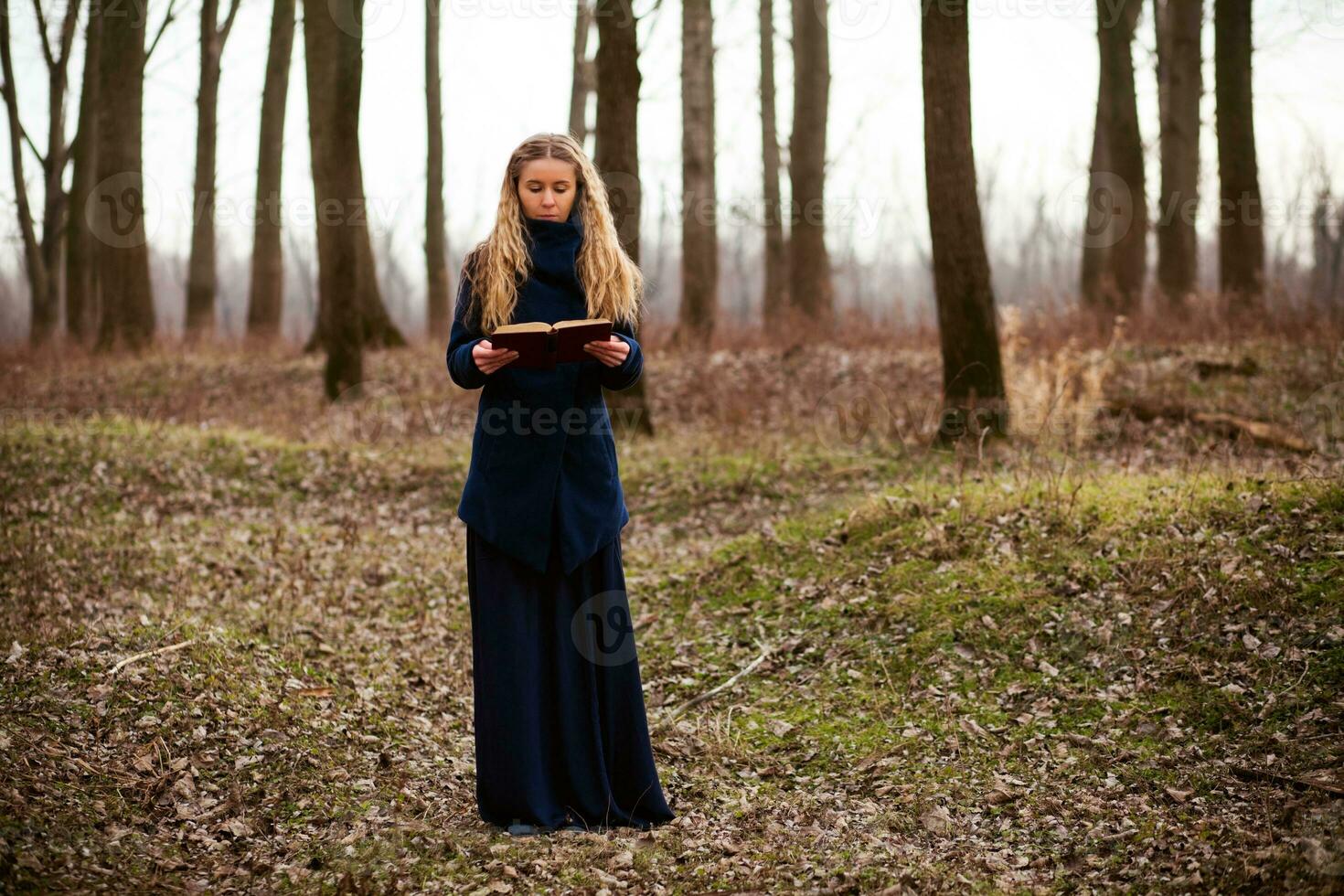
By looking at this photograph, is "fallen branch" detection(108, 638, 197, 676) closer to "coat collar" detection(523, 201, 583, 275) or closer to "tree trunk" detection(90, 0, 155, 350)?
"coat collar" detection(523, 201, 583, 275)

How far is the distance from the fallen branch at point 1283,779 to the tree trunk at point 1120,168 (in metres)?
11.1

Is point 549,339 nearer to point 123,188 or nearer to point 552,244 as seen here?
point 552,244

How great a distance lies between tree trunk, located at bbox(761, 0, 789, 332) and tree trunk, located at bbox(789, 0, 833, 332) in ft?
8.88

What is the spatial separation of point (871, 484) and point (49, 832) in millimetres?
6257

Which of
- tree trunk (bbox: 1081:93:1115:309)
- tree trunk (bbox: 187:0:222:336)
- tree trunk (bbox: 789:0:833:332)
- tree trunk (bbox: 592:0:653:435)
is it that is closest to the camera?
tree trunk (bbox: 592:0:653:435)

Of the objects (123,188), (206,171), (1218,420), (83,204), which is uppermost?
(206,171)

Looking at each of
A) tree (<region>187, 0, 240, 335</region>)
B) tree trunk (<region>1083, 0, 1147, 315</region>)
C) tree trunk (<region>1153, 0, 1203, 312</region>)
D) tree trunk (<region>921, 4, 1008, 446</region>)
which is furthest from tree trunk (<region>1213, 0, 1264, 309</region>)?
tree (<region>187, 0, 240, 335</region>)

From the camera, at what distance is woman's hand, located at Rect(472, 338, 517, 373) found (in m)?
3.51

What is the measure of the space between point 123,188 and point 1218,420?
15145mm

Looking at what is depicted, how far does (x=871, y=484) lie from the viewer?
8.41 metres

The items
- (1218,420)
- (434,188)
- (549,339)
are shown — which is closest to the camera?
(549,339)

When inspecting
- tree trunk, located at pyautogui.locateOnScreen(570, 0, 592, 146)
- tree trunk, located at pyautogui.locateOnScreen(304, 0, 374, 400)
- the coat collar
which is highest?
tree trunk, located at pyautogui.locateOnScreen(570, 0, 592, 146)

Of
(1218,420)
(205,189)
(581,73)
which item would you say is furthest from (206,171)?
(1218,420)

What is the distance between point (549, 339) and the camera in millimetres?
3408
